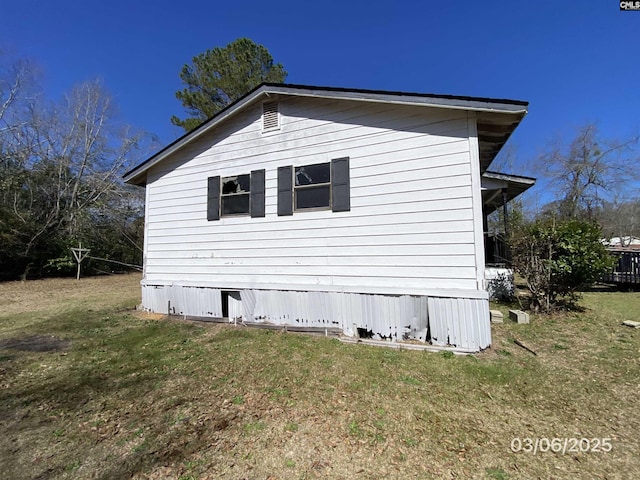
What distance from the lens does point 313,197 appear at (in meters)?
5.95

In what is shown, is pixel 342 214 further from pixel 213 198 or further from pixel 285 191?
pixel 213 198

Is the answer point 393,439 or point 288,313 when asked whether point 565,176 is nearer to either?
point 288,313

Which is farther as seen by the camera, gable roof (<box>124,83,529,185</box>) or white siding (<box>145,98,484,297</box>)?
white siding (<box>145,98,484,297</box>)

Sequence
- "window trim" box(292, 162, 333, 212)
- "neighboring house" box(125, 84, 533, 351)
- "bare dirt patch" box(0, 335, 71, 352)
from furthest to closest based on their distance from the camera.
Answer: "window trim" box(292, 162, 333, 212), "bare dirt patch" box(0, 335, 71, 352), "neighboring house" box(125, 84, 533, 351)

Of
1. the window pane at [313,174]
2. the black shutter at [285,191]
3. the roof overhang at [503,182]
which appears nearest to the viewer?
the window pane at [313,174]

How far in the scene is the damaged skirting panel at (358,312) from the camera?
463 cm

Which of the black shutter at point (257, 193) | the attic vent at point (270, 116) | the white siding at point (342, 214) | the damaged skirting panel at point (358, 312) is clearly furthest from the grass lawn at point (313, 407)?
the attic vent at point (270, 116)

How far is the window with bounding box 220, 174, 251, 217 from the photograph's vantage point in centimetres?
662

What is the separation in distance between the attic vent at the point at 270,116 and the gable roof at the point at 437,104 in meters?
0.21

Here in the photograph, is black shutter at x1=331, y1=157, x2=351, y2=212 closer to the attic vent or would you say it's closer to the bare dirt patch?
the attic vent
